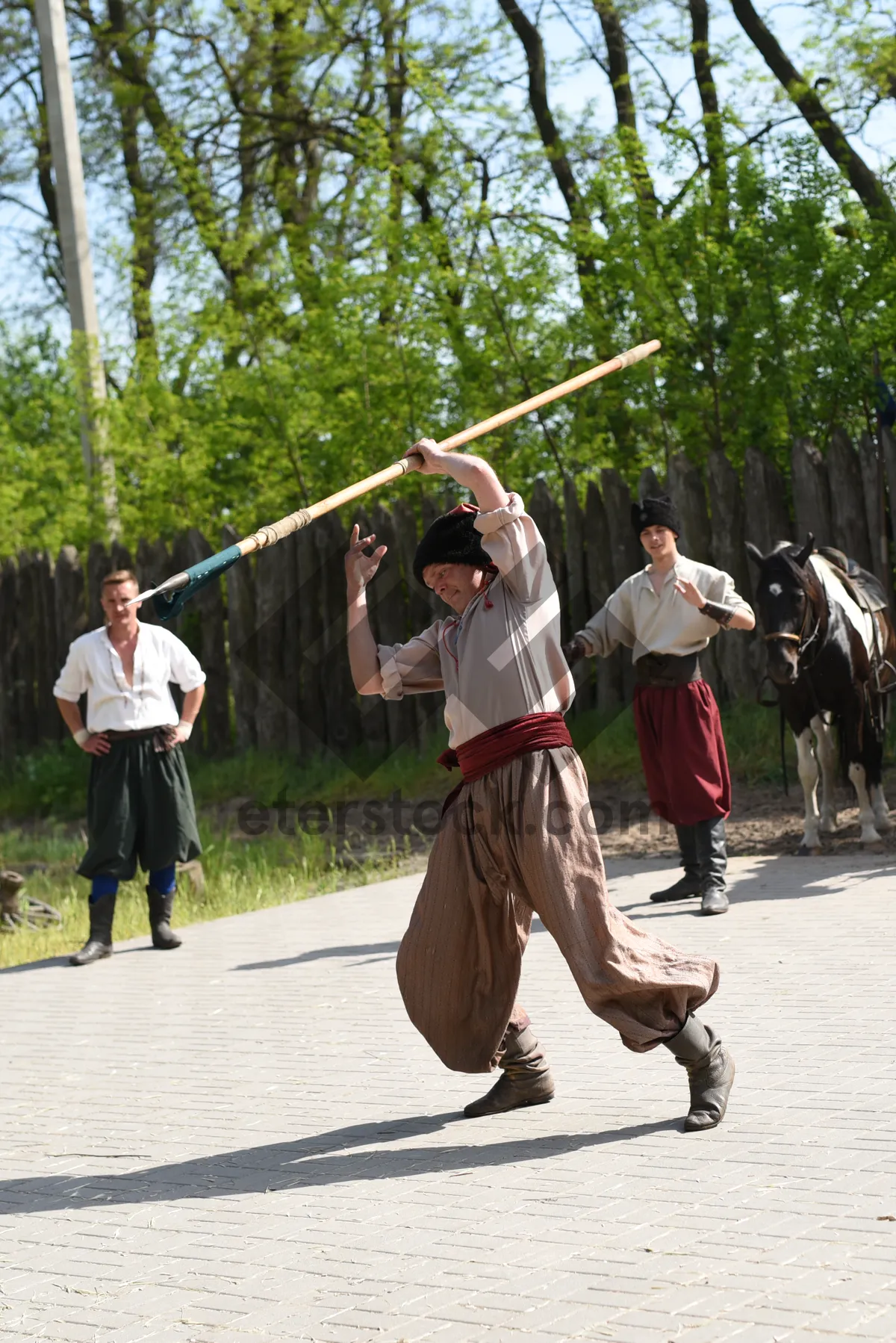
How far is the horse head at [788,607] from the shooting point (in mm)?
8836

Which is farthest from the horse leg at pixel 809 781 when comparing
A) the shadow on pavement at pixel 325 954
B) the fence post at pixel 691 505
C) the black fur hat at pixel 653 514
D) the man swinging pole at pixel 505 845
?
the man swinging pole at pixel 505 845

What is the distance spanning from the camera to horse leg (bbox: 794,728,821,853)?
962 cm

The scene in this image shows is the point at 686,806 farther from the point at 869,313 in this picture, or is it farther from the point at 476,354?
the point at 476,354

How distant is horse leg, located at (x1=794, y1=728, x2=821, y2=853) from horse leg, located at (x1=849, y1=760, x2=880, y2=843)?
23 centimetres

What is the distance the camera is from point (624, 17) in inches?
755

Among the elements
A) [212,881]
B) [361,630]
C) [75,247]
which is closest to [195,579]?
[361,630]

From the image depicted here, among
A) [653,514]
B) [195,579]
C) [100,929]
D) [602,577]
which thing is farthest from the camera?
[602,577]

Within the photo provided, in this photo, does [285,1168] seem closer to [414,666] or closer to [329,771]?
[414,666]

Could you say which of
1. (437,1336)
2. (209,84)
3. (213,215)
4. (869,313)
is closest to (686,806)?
(437,1336)

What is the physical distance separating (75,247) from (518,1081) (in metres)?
12.5

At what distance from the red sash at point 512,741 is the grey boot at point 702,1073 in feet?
3.00

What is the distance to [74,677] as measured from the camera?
29.5ft

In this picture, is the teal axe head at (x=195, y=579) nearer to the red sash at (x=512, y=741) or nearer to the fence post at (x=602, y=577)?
the red sash at (x=512, y=741)

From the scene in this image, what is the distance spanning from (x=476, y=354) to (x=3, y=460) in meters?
7.24
